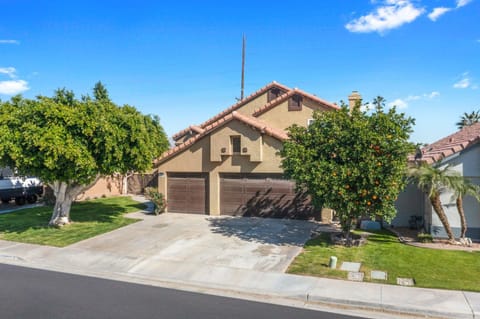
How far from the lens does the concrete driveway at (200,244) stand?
435 inches

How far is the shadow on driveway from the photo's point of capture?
13.9 metres

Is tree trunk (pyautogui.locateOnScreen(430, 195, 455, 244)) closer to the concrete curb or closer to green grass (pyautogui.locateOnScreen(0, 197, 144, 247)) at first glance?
the concrete curb

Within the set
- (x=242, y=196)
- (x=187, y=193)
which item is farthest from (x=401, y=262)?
(x=187, y=193)

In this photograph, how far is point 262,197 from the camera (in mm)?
18141

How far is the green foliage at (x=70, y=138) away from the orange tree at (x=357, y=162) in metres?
7.25

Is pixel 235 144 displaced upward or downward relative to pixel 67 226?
upward

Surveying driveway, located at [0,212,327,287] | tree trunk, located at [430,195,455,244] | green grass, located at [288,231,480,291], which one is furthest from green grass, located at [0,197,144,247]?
tree trunk, located at [430,195,455,244]

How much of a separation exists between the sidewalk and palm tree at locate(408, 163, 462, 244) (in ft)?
15.6

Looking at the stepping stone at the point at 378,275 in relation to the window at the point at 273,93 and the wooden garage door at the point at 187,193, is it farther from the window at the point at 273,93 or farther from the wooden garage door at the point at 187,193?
the window at the point at 273,93

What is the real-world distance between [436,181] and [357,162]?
2.96m

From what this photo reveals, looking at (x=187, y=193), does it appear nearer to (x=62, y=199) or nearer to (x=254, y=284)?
Answer: (x=62, y=199)

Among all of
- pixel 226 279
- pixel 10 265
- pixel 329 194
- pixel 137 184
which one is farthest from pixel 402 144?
pixel 137 184

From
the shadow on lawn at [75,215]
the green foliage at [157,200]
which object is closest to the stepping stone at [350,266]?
the green foliage at [157,200]

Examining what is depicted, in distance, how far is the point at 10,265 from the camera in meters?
11.2
